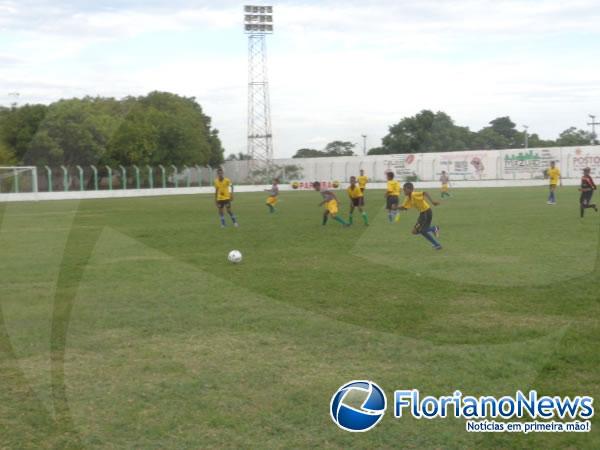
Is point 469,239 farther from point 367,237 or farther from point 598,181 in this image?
point 598,181

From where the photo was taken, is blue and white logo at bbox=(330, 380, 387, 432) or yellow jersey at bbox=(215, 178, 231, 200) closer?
blue and white logo at bbox=(330, 380, 387, 432)

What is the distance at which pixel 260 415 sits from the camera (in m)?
5.47

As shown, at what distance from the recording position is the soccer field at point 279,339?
526cm

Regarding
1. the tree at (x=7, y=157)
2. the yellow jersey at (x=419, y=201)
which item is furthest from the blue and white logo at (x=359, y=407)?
the tree at (x=7, y=157)

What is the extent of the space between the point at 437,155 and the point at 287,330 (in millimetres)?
62077

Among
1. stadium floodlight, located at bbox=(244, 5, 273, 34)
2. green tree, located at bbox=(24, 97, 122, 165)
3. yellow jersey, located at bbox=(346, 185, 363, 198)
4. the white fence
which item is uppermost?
stadium floodlight, located at bbox=(244, 5, 273, 34)

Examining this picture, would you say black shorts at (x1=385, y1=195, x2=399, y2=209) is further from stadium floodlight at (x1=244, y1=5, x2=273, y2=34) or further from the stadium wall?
stadium floodlight at (x1=244, y1=5, x2=273, y2=34)

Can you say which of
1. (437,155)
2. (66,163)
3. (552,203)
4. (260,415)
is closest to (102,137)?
(66,163)

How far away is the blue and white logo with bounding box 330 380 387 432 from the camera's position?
17.3ft

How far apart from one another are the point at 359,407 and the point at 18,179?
145ft

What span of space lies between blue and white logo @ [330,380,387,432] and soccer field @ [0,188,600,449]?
99mm

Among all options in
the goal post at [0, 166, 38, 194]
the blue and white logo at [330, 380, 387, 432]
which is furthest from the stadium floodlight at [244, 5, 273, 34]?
the blue and white logo at [330, 380, 387, 432]

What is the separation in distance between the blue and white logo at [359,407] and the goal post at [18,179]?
4213 centimetres

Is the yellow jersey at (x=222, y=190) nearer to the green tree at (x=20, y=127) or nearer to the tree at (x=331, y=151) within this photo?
the green tree at (x=20, y=127)
